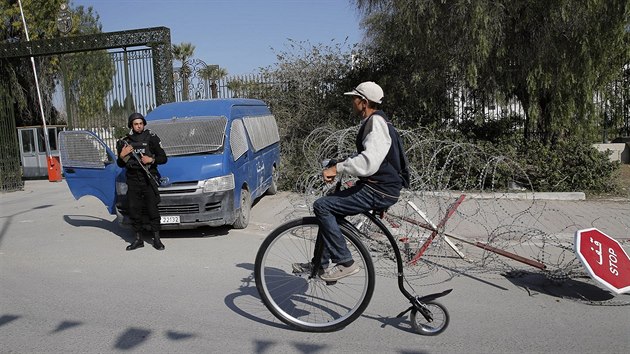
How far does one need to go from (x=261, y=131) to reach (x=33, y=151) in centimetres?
1196

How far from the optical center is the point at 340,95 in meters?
14.5

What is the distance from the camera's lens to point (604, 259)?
4.89 meters

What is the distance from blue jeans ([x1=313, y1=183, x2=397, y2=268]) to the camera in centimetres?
410

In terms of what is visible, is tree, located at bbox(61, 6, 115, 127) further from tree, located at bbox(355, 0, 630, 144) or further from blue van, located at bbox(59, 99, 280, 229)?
tree, located at bbox(355, 0, 630, 144)

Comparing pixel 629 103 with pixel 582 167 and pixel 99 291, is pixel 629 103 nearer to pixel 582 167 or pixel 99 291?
pixel 582 167

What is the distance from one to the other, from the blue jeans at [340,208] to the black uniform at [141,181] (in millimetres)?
4053

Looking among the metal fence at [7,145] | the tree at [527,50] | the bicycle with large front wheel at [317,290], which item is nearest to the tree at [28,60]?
the metal fence at [7,145]

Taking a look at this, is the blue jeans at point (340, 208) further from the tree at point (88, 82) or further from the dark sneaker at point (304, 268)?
the tree at point (88, 82)

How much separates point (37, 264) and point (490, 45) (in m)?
9.00

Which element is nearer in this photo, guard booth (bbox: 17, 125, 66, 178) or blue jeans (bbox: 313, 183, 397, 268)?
blue jeans (bbox: 313, 183, 397, 268)

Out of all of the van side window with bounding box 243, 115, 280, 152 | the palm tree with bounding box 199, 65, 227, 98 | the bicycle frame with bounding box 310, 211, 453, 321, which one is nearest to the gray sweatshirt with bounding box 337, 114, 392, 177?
the bicycle frame with bounding box 310, 211, 453, 321

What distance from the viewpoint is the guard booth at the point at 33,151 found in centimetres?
1825

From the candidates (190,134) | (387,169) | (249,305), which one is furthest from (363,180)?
(190,134)

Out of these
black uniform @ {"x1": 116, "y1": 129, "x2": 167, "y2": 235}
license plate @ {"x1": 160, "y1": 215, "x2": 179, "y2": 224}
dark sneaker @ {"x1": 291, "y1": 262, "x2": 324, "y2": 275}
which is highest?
black uniform @ {"x1": 116, "y1": 129, "x2": 167, "y2": 235}
